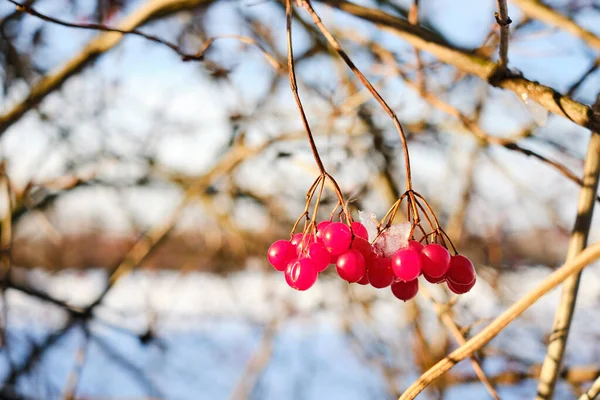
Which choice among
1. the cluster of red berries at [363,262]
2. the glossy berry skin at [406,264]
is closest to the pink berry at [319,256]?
the cluster of red berries at [363,262]

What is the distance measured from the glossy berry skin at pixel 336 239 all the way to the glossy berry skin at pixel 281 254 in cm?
8

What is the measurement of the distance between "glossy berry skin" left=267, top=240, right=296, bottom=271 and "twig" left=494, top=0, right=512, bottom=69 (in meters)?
0.55

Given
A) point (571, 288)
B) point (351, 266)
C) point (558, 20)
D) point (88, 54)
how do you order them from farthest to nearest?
point (88, 54) < point (558, 20) < point (571, 288) < point (351, 266)

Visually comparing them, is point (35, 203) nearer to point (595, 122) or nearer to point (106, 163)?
point (106, 163)

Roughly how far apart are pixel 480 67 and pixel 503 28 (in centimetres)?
16

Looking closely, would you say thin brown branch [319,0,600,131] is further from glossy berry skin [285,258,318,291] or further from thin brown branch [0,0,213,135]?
thin brown branch [0,0,213,135]

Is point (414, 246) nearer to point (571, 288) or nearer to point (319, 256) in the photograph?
point (319, 256)

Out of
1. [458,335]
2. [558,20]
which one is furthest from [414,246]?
[558,20]

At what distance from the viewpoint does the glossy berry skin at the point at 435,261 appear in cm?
85

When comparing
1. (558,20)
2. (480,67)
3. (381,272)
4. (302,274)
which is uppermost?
(558,20)

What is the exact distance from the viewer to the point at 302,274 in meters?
0.86

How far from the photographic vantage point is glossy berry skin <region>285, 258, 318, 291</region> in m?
0.86

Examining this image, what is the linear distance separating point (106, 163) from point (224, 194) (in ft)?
2.57

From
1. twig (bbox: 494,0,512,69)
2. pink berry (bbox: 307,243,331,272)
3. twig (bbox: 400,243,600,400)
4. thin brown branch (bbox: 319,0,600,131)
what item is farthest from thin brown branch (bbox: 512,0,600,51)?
pink berry (bbox: 307,243,331,272)
